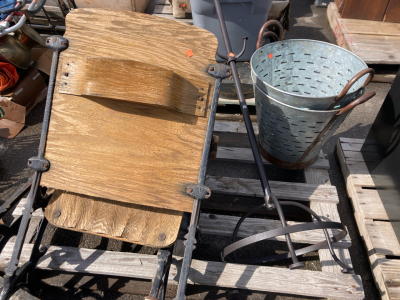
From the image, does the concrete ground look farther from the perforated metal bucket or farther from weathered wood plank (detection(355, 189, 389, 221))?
the perforated metal bucket

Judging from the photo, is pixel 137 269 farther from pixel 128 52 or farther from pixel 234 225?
pixel 128 52

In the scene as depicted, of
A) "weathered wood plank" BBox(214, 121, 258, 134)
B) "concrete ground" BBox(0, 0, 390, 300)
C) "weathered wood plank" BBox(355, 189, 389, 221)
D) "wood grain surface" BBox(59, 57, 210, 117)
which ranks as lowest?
"concrete ground" BBox(0, 0, 390, 300)

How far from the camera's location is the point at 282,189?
1847 millimetres

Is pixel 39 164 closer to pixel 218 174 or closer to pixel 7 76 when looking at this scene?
pixel 218 174

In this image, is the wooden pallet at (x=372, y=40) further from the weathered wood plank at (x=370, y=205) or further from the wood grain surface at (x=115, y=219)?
the wood grain surface at (x=115, y=219)

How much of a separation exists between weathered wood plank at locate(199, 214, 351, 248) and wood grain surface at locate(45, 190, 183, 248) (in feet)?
1.60

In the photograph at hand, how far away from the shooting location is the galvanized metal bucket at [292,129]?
1484 millimetres

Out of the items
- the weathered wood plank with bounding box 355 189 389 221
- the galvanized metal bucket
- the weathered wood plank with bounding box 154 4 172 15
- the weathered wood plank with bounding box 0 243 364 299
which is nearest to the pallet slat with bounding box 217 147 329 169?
the galvanized metal bucket

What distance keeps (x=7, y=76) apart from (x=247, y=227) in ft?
8.26

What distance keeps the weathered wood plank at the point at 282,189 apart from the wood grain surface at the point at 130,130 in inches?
27.8

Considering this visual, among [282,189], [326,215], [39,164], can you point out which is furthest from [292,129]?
[39,164]

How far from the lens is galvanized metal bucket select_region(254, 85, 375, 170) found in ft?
4.87

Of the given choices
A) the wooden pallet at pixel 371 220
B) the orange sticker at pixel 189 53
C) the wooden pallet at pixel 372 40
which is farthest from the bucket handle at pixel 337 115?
the wooden pallet at pixel 372 40

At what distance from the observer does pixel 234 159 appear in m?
2.04
